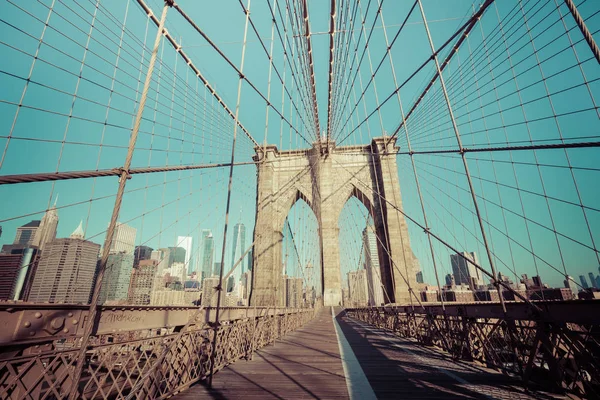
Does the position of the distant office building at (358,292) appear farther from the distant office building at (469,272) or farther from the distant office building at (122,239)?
the distant office building at (122,239)

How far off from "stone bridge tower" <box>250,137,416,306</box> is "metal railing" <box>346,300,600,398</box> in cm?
1354

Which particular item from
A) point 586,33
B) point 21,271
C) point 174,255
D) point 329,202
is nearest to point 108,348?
point 586,33

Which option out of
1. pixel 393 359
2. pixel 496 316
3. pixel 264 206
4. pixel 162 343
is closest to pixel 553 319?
pixel 496 316

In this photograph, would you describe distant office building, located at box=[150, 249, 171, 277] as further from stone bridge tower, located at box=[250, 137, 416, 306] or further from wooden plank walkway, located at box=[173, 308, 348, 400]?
stone bridge tower, located at box=[250, 137, 416, 306]

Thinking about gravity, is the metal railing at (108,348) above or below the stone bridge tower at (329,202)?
below

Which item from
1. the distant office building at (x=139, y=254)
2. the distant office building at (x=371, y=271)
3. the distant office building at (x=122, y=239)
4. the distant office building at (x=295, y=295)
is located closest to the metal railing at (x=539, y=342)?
the distant office building at (x=122, y=239)

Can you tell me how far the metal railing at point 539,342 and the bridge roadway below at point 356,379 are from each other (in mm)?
253

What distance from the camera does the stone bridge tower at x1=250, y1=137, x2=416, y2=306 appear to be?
19.0 m

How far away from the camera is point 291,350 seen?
5.91m

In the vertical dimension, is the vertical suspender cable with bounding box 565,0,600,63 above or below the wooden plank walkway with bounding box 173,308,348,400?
above

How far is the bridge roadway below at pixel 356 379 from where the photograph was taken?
10.0ft

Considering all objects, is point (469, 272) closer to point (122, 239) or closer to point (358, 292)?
point (358, 292)

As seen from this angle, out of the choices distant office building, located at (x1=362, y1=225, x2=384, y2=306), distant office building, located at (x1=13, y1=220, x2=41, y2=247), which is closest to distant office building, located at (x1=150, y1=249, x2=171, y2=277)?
distant office building, located at (x1=13, y1=220, x2=41, y2=247)

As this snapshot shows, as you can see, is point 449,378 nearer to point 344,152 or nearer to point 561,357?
point 561,357
